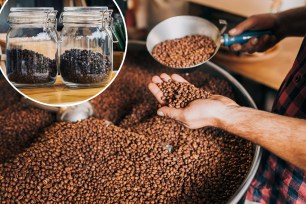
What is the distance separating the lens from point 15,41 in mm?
1133

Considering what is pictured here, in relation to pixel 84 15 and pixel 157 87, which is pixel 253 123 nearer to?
pixel 157 87

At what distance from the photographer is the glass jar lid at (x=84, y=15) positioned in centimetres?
117

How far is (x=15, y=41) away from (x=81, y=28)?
208mm

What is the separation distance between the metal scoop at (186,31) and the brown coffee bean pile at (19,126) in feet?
1.84

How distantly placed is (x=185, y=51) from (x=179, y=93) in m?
0.34

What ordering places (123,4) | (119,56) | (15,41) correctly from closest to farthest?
(15,41), (119,56), (123,4)

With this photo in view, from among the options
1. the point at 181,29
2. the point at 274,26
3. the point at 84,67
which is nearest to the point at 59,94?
the point at 84,67

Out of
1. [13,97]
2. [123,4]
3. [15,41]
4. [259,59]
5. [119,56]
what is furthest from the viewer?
[259,59]

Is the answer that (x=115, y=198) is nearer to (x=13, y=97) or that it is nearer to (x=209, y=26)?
(x=13, y=97)

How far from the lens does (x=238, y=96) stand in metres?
1.60

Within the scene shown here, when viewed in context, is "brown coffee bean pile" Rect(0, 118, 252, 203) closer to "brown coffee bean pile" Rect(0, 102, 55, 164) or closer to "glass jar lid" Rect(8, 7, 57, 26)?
"brown coffee bean pile" Rect(0, 102, 55, 164)

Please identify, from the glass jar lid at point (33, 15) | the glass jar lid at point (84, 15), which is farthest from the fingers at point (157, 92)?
the glass jar lid at point (33, 15)


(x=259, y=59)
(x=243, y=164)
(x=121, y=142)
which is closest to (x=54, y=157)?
(x=121, y=142)

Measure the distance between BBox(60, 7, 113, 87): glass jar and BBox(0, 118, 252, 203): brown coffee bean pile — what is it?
0.23 metres
